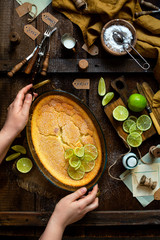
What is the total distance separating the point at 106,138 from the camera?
2.18 m

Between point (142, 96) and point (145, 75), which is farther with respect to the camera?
point (145, 75)

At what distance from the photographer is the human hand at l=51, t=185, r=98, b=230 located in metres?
1.88

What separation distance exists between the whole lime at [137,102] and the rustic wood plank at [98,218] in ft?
2.94

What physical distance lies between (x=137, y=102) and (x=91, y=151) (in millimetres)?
574

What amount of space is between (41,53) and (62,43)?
0.21m

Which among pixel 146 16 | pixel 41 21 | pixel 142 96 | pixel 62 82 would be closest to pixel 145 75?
pixel 142 96

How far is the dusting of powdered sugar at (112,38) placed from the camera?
2.14 meters

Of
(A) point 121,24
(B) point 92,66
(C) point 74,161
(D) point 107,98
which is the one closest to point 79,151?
(C) point 74,161

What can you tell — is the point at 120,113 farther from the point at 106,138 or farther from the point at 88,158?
the point at 88,158

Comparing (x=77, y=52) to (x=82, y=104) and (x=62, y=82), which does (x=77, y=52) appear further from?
(x=82, y=104)

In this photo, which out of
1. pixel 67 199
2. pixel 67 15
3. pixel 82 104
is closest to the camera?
pixel 67 199

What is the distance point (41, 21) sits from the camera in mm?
2250

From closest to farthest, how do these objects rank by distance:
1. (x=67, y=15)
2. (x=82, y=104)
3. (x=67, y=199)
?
(x=67, y=199) → (x=82, y=104) → (x=67, y=15)

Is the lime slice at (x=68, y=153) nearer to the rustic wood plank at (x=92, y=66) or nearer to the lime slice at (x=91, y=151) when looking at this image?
the lime slice at (x=91, y=151)
